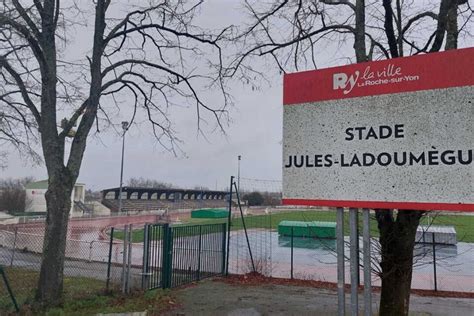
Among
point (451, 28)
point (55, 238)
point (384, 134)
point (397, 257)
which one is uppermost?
point (451, 28)

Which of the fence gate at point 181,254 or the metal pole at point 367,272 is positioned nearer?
the metal pole at point 367,272

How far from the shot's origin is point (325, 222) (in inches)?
1010

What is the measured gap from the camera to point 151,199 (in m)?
78.8

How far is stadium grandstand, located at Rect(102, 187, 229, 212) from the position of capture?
2616 inches

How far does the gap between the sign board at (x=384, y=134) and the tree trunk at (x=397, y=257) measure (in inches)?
94.3

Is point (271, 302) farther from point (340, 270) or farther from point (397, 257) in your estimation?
point (340, 270)

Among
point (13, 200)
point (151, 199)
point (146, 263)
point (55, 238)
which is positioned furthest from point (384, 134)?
point (151, 199)

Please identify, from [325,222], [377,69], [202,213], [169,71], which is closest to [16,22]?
[169,71]

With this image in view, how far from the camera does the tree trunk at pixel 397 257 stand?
6340mm

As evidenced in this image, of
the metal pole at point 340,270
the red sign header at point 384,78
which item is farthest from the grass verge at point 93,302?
the red sign header at point 384,78

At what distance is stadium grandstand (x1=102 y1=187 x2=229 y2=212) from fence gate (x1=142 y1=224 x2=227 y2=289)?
50.3m

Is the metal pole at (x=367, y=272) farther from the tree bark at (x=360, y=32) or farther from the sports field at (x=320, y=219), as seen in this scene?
the tree bark at (x=360, y=32)

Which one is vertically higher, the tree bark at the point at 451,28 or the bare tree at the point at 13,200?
the tree bark at the point at 451,28

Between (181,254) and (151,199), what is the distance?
6951 cm
